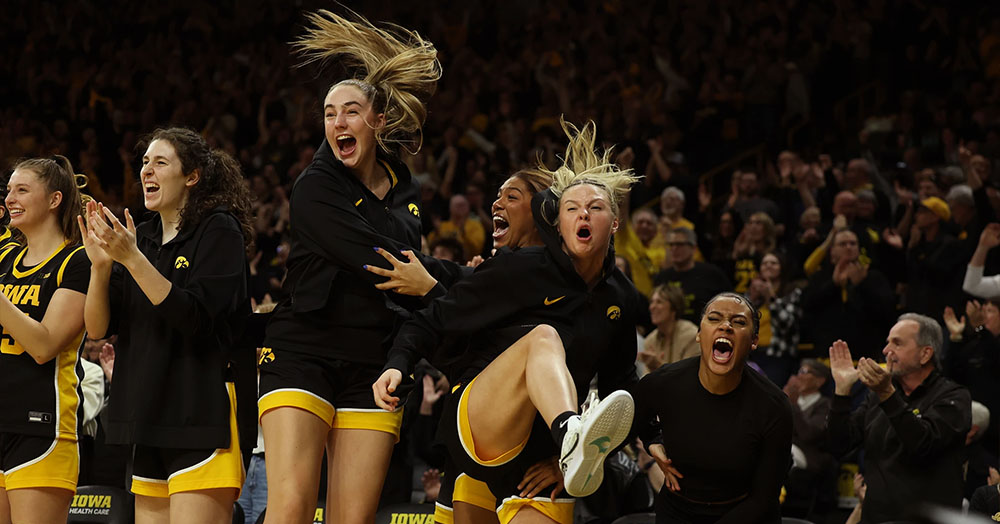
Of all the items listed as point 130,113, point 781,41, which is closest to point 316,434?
point 781,41

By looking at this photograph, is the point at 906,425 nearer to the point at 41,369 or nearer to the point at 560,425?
the point at 560,425

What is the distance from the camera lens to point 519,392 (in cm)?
394

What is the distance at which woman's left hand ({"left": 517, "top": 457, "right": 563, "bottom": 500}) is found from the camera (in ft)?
13.4

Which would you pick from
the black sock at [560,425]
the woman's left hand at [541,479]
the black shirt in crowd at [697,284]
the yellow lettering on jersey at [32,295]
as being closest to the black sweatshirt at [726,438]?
the woman's left hand at [541,479]

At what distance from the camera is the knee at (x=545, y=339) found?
152 inches

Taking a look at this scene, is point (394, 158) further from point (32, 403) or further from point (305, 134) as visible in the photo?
point (305, 134)

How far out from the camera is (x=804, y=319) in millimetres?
8758

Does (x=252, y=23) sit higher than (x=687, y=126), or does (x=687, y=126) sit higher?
(x=252, y=23)

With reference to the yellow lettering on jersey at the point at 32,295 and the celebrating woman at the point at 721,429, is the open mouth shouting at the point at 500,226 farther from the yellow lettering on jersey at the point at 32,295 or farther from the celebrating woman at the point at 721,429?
the yellow lettering on jersey at the point at 32,295

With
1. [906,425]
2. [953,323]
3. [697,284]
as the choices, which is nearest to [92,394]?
[906,425]

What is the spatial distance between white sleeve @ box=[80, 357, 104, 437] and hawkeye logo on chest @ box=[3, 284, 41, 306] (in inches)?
78.9

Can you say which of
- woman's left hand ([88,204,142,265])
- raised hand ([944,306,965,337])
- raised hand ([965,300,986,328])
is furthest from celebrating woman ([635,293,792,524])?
raised hand ([944,306,965,337])

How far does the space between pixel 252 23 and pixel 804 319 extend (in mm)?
10624

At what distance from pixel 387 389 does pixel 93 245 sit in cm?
118
